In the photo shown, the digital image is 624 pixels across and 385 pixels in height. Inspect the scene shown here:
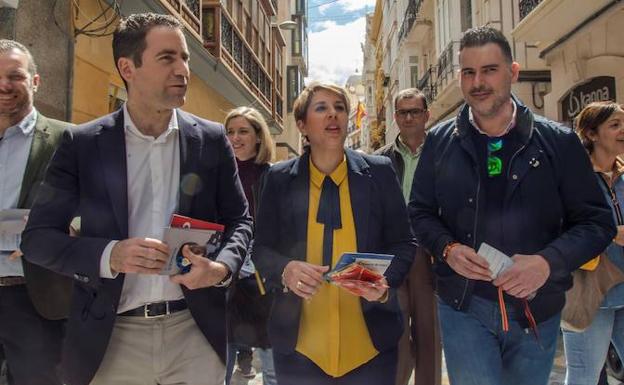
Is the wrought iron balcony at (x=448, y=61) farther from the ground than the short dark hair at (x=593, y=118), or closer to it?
farther from the ground

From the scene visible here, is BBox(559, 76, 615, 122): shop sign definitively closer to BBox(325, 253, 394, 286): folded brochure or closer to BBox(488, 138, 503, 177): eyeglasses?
BBox(488, 138, 503, 177): eyeglasses

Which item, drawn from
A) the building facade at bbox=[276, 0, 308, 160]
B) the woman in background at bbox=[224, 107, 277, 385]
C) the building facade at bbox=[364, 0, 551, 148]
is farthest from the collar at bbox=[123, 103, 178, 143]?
the building facade at bbox=[276, 0, 308, 160]

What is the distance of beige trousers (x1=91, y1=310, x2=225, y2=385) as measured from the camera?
2109mm

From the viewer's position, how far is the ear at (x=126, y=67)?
2.19 meters

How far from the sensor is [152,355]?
2.12m

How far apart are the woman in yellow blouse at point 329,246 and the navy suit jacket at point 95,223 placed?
339 mm

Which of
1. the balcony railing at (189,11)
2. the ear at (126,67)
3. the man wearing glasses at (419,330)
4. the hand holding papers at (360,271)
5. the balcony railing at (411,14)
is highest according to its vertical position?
the balcony railing at (411,14)

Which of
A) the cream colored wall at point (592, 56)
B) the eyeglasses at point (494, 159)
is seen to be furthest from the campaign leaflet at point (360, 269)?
the cream colored wall at point (592, 56)

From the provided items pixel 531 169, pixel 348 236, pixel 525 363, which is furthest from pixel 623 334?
pixel 348 236

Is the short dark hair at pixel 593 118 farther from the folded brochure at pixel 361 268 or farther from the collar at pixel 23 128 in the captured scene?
the collar at pixel 23 128

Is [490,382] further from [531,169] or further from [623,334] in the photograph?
[623,334]

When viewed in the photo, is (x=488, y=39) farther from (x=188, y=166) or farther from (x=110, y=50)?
(x=110, y=50)

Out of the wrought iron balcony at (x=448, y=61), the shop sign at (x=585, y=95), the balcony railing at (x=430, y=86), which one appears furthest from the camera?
the balcony railing at (x=430, y=86)

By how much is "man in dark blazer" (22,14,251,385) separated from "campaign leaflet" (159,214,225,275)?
0.04 meters
